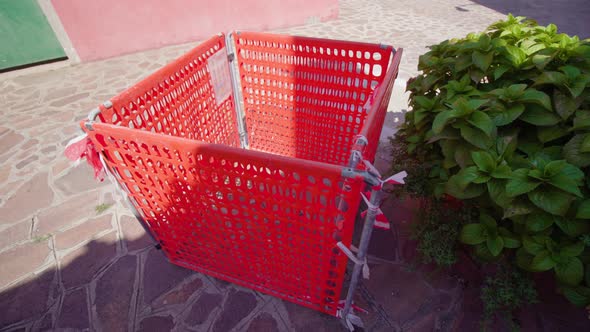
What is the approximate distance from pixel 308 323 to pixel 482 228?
131 centimetres

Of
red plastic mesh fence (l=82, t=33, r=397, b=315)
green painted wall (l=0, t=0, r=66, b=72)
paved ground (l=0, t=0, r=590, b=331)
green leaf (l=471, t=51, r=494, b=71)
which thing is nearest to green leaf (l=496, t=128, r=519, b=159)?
green leaf (l=471, t=51, r=494, b=71)

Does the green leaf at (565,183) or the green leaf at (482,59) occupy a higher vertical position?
the green leaf at (482,59)

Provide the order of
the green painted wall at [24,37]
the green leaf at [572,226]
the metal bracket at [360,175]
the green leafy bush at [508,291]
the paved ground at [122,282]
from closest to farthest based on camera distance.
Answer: the metal bracket at [360,175], the green leaf at [572,226], the green leafy bush at [508,291], the paved ground at [122,282], the green painted wall at [24,37]

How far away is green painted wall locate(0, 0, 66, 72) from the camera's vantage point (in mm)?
5027

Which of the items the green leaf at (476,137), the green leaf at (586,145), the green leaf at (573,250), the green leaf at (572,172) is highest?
the green leaf at (586,145)

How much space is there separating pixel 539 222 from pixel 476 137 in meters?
0.50

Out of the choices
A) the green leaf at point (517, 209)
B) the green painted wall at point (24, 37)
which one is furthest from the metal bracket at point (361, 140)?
the green painted wall at point (24, 37)

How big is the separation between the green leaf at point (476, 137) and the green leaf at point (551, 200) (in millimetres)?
309

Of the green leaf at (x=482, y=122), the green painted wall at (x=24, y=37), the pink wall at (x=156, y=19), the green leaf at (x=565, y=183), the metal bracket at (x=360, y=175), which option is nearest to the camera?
the metal bracket at (x=360, y=175)

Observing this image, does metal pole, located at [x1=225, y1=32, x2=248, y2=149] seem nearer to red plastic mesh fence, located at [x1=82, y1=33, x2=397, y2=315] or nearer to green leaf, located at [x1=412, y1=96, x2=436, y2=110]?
red plastic mesh fence, located at [x1=82, y1=33, x2=397, y2=315]

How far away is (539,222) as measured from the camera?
1381 mm

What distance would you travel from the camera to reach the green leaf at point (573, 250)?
1.37m

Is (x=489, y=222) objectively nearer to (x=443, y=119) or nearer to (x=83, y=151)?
(x=443, y=119)

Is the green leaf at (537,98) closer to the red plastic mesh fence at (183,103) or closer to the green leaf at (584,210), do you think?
the green leaf at (584,210)
